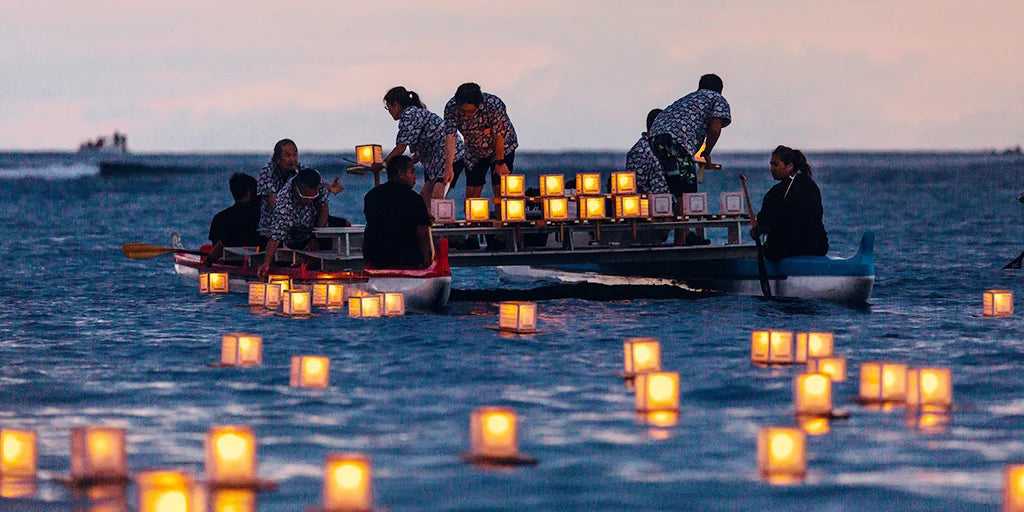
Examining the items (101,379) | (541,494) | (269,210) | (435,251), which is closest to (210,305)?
(269,210)

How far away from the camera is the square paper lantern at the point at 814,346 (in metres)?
14.6

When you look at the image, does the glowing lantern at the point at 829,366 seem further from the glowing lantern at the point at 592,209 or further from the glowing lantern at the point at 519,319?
the glowing lantern at the point at 592,209

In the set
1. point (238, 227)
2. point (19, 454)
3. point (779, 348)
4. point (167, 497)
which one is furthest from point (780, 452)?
point (238, 227)

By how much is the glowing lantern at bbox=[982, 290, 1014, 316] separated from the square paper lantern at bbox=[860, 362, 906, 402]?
24.6 ft

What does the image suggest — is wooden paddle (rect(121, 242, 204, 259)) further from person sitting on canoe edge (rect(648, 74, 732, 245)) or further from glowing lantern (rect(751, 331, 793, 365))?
glowing lantern (rect(751, 331, 793, 365))

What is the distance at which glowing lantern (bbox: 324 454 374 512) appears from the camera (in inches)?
343

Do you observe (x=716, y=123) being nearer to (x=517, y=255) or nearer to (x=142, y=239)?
(x=517, y=255)

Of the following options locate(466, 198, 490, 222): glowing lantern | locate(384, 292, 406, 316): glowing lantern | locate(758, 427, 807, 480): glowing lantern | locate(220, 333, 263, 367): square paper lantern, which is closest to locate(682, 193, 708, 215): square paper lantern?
locate(466, 198, 490, 222): glowing lantern

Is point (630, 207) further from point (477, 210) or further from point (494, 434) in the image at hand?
point (494, 434)

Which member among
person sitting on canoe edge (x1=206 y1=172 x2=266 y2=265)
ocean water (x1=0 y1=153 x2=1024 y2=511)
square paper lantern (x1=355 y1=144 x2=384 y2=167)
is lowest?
ocean water (x1=0 y1=153 x2=1024 y2=511)

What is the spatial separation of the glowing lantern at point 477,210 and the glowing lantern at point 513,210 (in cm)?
24

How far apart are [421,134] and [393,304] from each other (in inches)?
120

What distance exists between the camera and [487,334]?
58.0 feet

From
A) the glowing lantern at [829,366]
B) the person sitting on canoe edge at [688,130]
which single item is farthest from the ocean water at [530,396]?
the person sitting on canoe edge at [688,130]
